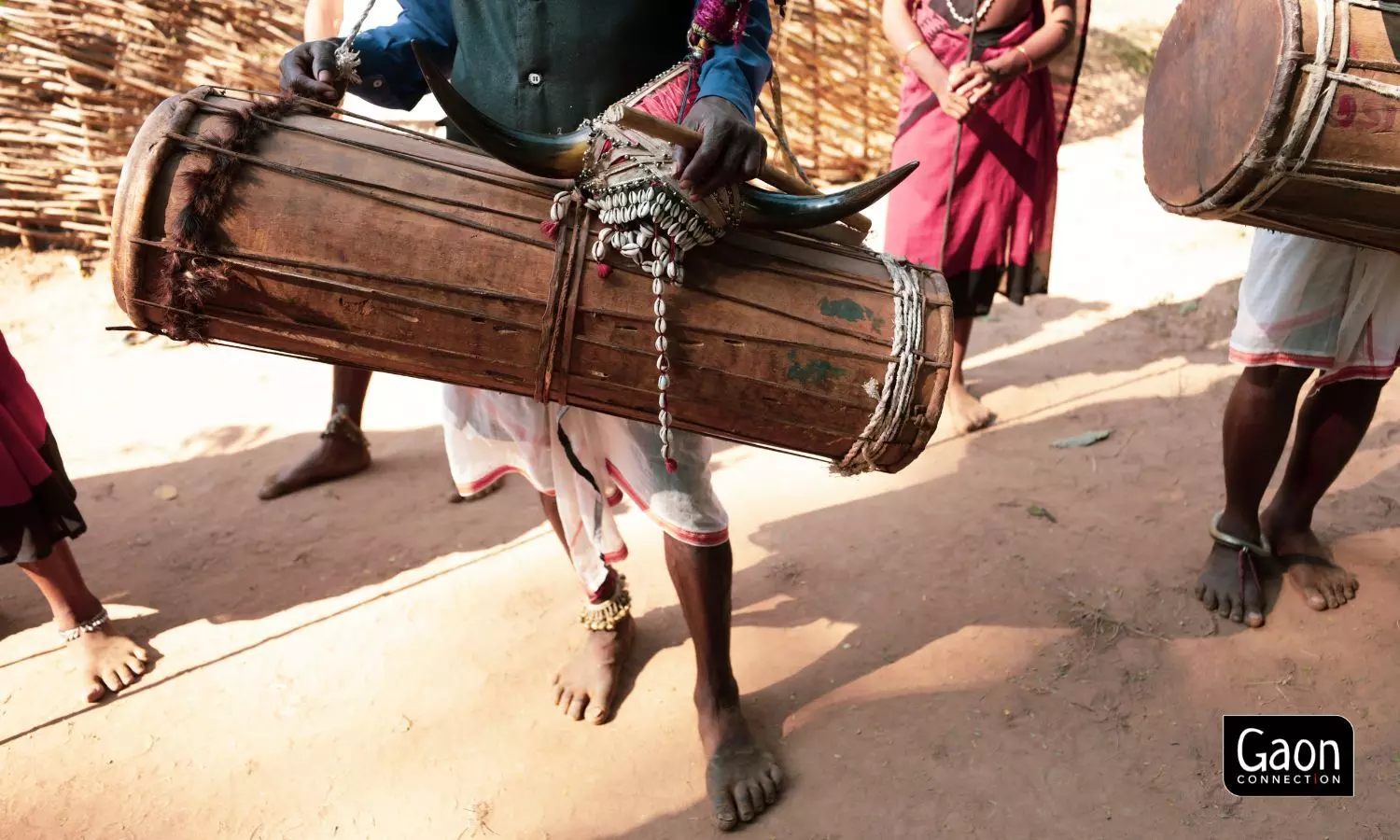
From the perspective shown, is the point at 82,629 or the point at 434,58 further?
the point at 82,629

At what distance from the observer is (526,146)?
1.49 meters

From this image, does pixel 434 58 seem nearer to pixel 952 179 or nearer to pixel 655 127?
pixel 655 127

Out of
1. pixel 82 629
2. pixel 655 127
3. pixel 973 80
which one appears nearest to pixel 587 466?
pixel 655 127

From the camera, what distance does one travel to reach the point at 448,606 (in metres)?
2.76

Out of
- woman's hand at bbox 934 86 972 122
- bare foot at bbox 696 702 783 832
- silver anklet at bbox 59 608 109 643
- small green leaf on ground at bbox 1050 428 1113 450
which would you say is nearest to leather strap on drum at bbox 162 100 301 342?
bare foot at bbox 696 702 783 832

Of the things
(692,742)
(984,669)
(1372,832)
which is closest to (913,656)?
(984,669)

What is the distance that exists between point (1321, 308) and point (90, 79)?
5.65m

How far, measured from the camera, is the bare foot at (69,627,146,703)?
246cm

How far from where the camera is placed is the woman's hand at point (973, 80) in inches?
124

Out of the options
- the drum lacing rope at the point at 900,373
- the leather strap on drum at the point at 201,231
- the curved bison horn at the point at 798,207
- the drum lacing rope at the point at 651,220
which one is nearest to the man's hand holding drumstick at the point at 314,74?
the leather strap on drum at the point at 201,231

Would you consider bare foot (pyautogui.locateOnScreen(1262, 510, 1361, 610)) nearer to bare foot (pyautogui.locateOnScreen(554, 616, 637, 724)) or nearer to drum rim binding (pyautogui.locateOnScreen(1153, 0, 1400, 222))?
drum rim binding (pyautogui.locateOnScreen(1153, 0, 1400, 222))

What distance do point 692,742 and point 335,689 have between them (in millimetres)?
945

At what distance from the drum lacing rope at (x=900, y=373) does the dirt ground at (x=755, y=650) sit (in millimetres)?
874

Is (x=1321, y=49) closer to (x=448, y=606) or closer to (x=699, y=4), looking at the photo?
(x=699, y=4)
